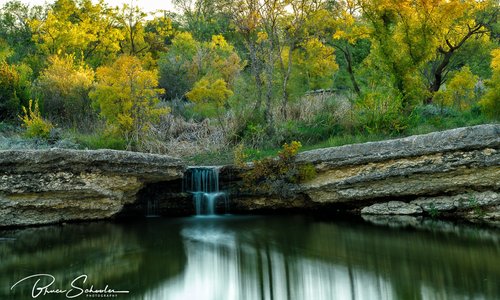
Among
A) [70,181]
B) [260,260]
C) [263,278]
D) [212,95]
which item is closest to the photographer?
[263,278]

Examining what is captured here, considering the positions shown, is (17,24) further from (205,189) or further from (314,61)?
(205,189)

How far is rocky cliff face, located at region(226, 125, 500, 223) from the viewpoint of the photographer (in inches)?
369

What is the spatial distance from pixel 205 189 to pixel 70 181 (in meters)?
3.29

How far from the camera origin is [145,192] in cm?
1207

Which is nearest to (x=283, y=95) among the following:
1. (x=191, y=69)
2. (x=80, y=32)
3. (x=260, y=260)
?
(x=260, y=260)

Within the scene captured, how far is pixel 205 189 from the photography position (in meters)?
12.0

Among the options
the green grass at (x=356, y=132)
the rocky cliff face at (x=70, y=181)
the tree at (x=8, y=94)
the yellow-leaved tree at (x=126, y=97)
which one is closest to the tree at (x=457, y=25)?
the green grass at (x=356, y=132)

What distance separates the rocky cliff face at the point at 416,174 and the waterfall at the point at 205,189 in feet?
6.89

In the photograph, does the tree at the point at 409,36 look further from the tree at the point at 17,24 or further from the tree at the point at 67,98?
the tree at the point at 17,24

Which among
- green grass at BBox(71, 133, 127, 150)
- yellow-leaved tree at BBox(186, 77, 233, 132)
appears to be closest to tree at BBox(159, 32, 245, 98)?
yellow-leaved tree at BBox(186, 77, 233, 132)

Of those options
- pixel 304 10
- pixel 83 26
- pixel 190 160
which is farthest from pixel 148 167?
pixel 83 26

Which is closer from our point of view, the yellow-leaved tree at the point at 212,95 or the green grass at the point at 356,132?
the green grass at the point at 356,132

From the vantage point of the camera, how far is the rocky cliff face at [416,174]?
9.38 meters

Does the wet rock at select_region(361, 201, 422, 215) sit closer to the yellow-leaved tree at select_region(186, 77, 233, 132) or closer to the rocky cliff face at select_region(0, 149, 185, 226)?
the rocky cliff face at select_region(0, 149, 185, 226)
